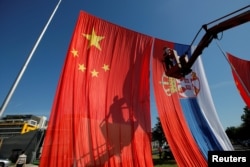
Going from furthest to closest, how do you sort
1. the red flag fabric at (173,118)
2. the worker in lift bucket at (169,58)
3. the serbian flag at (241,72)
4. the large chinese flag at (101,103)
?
the serbian flag at (241,72), the worker in lift bucket at (169,58), the red flag fabric at (173,118), the large chinese flag at (101,103)

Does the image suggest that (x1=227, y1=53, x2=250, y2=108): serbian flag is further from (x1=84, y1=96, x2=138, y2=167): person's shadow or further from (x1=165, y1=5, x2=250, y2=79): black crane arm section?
(x1=84, y1=96, x2=138, y2=167): person's shadow

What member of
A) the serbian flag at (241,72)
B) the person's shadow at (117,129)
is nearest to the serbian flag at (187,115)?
the person's shadow at (117,129)

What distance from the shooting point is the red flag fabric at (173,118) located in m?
11.1

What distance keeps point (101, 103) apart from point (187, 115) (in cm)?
505

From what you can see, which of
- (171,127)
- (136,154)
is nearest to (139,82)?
(171,127)

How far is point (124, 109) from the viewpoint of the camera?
35.0ft

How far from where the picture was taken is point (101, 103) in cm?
1012

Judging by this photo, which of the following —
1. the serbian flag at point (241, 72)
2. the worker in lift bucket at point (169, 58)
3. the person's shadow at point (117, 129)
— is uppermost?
the serbian flag at point (241, 72)

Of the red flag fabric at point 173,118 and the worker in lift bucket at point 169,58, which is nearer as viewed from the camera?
the red flag fabric at point 173,118

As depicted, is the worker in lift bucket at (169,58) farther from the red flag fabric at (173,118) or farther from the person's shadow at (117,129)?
the person's shadow at (117,129)

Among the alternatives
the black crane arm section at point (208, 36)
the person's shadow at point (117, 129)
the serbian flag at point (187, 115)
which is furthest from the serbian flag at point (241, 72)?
the person's shadow at point (117, 129)

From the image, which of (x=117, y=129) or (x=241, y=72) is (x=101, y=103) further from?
(x=241, y=72)

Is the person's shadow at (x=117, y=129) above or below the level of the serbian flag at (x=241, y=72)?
below

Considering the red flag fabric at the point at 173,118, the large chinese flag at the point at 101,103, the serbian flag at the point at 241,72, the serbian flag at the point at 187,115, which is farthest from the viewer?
the serbian flag at the point at 241,72
